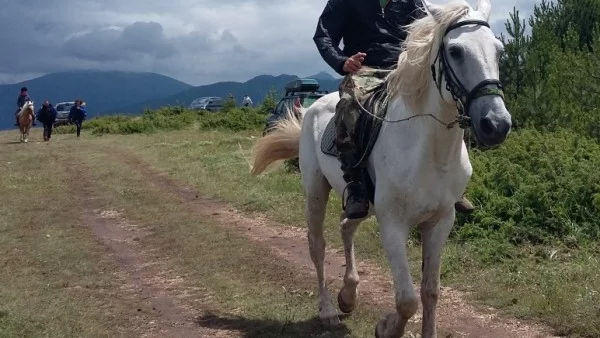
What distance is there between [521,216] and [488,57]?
4593 mm

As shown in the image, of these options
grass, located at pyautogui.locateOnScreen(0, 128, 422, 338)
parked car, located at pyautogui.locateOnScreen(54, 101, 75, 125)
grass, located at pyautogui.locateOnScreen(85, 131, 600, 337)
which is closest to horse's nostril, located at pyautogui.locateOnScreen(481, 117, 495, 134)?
grass, located at pyautogui.locateOnScreen(85, 131, 600, 337)

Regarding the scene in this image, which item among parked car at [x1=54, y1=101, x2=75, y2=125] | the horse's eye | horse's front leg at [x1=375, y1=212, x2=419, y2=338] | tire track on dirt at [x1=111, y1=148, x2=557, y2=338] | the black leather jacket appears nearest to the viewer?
A: the horse's eye

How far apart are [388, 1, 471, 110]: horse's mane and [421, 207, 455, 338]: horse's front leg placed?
2.67ft

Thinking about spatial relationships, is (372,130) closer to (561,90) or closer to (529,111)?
(529,111)

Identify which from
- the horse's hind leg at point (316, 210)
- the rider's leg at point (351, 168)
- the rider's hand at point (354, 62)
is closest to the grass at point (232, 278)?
the horse's hind leg at point (316, 210)

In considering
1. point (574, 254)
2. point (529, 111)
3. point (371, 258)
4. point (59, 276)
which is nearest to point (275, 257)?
point (371, 258)

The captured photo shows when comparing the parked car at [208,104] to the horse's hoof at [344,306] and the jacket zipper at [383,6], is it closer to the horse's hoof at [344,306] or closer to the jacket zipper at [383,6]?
the horse's hoof at [344,306]

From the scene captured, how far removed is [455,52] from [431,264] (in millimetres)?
1492

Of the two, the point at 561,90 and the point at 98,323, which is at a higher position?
the point at 561,90

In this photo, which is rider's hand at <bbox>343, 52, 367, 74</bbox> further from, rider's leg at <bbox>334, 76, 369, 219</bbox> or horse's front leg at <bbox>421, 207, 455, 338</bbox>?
horse's front leg at <bbox>421, 207, 455, 338</bbox>

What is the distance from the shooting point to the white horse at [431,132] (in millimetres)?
3752

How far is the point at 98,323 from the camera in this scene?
19.1ft

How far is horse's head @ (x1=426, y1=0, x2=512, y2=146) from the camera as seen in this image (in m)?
3.58

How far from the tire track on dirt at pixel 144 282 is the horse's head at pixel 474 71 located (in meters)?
2.68
